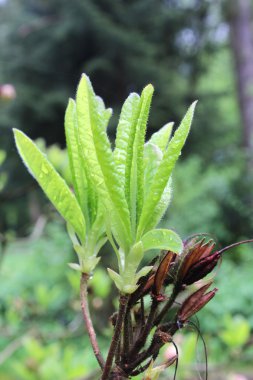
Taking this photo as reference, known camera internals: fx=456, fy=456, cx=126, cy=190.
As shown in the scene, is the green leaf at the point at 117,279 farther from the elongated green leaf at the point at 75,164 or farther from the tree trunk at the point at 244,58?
the tree trunk at the point at 244,58

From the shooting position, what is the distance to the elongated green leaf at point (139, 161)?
11.8 inches

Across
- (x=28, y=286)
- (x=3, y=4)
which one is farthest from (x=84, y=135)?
(x=3, y=4)

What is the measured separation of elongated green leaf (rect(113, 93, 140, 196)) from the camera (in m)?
0.31

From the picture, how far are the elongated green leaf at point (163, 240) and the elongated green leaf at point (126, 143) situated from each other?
0.10 ft

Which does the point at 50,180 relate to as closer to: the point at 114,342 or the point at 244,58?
the point at 114,342

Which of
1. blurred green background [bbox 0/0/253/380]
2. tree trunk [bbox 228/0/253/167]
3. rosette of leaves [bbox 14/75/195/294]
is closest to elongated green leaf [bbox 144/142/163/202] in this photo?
rosette of leaves [bbox 14/75/195/294]

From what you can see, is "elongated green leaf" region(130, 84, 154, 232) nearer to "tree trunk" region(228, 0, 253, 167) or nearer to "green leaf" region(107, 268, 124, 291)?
"green leaf" region(107, 268, 124, 291)

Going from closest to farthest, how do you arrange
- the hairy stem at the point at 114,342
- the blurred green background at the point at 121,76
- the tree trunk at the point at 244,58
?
the hairy stem at the point at 114,342 → the blurred green background at the point at 121,76 → the tree trunk at the point at 244,58

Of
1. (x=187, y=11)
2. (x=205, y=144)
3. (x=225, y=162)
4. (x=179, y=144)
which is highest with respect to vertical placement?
(x=179, y=144)

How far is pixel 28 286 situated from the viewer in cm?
522

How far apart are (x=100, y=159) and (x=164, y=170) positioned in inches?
1.7

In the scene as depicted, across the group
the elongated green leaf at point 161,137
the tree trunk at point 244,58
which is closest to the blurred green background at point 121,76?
the tree trunk at point 244,58

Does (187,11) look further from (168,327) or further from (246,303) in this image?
(168,327)

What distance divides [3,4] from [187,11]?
5680mm
